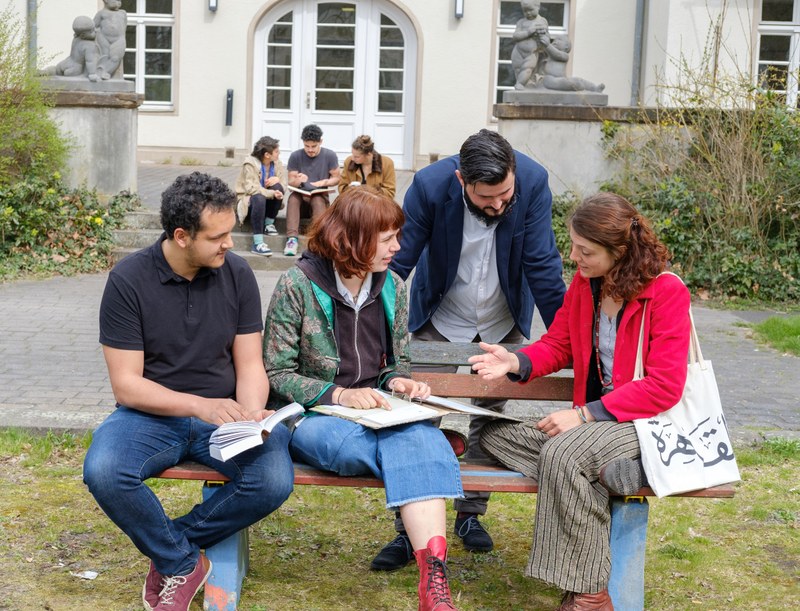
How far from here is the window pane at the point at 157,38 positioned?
60.2 ft

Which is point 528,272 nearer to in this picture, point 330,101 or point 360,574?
point 360,574

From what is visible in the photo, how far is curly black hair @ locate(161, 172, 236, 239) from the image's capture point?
12.0 feet

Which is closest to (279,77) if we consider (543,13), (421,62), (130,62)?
(421,62)

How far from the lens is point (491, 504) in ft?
16.1

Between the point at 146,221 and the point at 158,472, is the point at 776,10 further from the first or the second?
the point at 158,472

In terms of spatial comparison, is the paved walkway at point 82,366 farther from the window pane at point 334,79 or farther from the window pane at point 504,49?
the window pane at point 504,49

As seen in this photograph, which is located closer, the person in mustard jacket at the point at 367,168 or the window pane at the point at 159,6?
the person in mustard jacket at the point at 367,168

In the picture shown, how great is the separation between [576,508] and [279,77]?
51.4 feet

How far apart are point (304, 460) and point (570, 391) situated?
1.14 m

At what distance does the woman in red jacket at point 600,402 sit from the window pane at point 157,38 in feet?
51.2

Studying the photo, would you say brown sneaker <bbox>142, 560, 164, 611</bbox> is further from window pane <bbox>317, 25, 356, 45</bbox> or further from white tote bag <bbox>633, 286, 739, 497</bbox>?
window pane <bbox>317, 25, 356, 45</bbox>

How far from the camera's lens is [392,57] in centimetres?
1838

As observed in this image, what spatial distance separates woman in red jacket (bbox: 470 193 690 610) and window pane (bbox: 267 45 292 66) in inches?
595

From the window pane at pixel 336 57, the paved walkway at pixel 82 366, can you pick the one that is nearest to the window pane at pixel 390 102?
the window pane at pixel 336 57
